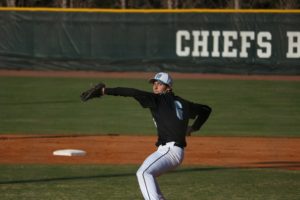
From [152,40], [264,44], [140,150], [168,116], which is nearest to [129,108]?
[140,150]

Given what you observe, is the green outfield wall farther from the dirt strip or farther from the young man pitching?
the young man pitching

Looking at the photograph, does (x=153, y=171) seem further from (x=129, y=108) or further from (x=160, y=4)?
(x=160, y=4)

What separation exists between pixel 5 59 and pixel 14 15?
1672mm

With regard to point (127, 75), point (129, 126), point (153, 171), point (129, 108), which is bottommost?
point (127, 75)

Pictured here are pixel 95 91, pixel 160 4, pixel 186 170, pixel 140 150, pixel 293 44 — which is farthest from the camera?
pixel 160 4

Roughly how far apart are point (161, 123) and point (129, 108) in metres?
12.1

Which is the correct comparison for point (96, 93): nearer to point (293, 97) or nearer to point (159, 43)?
point (293, 97)

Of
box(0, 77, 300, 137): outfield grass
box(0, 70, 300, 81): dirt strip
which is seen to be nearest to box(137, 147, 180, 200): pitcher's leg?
box(0, 77, 300, 137): outfield grass

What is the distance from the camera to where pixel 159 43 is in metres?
27.5

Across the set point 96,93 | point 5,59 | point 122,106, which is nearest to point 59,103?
point 122,106

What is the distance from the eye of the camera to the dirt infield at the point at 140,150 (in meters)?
12.5

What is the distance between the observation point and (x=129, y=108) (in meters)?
20.0

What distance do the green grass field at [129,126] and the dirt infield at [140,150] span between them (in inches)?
23.2

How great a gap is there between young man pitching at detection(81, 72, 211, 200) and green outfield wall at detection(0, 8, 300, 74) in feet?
62.8
